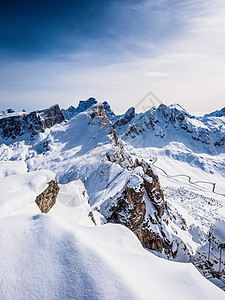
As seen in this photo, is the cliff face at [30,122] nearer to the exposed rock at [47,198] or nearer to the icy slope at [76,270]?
the exposed rock at [47,198]

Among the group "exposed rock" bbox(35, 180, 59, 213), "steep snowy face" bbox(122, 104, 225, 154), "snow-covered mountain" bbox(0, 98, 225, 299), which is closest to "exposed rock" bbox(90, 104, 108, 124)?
"snow-covered mountain" bbox(0, 98, 225, 299)

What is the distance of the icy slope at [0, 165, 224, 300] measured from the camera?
503cm

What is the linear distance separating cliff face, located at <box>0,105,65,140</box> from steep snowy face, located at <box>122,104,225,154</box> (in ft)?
239

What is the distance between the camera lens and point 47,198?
47.8 feet

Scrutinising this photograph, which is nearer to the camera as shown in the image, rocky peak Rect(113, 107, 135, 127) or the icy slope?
the icy slope

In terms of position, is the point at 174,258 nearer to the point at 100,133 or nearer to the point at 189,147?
the point at 100,133

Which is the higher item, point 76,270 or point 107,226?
point 76,270

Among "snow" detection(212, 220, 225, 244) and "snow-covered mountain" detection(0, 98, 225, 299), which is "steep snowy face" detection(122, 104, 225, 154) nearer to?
"snow-covered mountain" detection(0, 98, 225, 299)

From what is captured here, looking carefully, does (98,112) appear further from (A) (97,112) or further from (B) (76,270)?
(B) (76,270)

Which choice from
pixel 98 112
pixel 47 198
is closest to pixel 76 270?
pixel 47 198

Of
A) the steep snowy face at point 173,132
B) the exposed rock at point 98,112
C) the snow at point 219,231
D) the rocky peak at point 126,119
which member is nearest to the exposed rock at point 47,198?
the snow at point 219,231

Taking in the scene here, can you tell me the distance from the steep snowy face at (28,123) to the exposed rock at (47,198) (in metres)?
96.0

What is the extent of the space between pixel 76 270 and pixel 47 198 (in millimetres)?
10122

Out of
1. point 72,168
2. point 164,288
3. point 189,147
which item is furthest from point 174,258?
point 189,147
